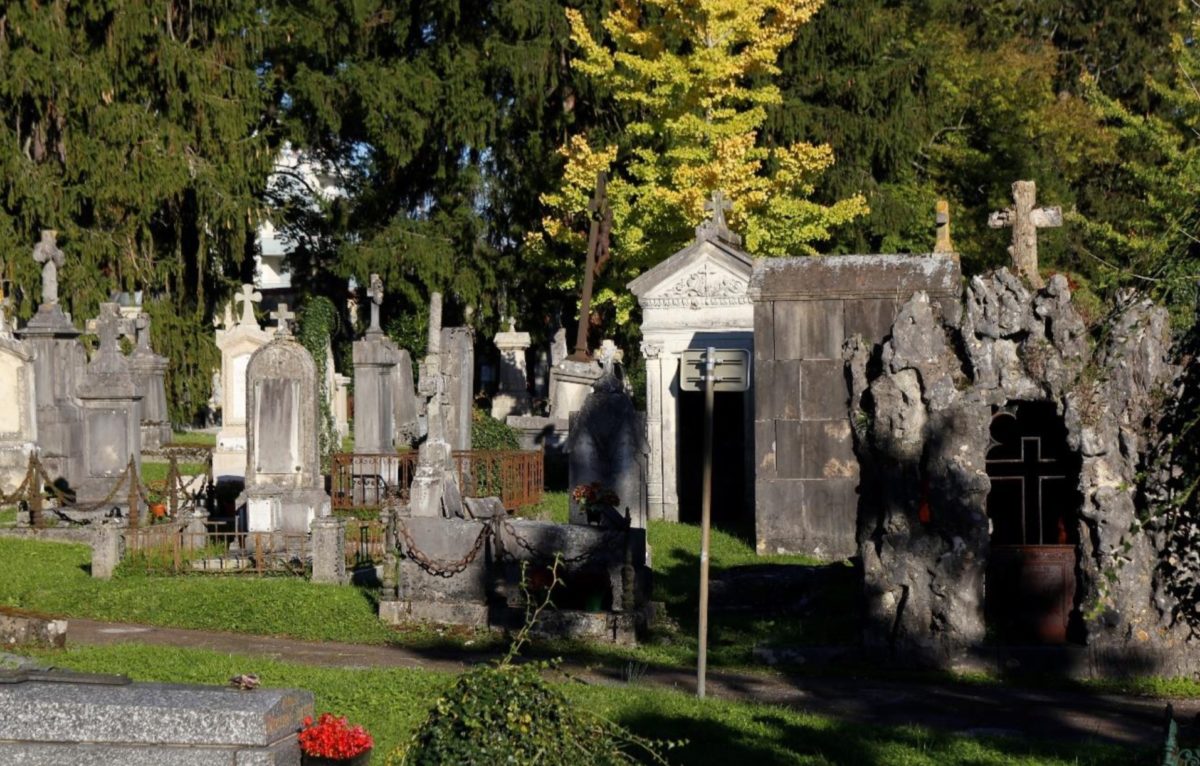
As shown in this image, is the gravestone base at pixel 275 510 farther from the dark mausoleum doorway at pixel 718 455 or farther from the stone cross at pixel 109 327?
the stone cross at pixel 109 327

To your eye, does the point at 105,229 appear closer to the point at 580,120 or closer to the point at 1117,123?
the point at 580,120

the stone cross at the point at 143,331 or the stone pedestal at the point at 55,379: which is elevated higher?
the stone cross at the point at 143,331

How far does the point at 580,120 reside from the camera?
38.6 metres

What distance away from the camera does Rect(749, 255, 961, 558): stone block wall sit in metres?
19.2

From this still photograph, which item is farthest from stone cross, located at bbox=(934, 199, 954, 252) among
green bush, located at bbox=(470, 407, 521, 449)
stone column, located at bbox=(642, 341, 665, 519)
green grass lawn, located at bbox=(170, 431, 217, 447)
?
green grass lawn, located at bbox=(170, 431, 217, 447)

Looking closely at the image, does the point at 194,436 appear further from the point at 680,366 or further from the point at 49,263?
the point at 680,366

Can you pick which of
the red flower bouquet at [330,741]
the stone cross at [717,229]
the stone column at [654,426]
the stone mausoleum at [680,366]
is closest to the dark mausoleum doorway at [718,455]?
the stone mausoleum at [680,366]

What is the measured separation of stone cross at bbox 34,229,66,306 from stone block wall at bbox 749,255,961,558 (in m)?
14.4

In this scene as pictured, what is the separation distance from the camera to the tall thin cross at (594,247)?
30.8 m

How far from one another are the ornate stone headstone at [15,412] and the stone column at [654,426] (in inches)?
A: 400

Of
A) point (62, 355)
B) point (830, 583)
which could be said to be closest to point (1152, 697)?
point (830, 583)

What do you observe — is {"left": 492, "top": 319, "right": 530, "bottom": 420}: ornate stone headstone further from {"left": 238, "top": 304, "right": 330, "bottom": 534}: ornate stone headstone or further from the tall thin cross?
{"left": 238, "top": 304, "right": 330, "bottom": 534}: ornate stone headstone

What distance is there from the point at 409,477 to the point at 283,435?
409cm

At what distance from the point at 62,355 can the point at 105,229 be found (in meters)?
8.12
